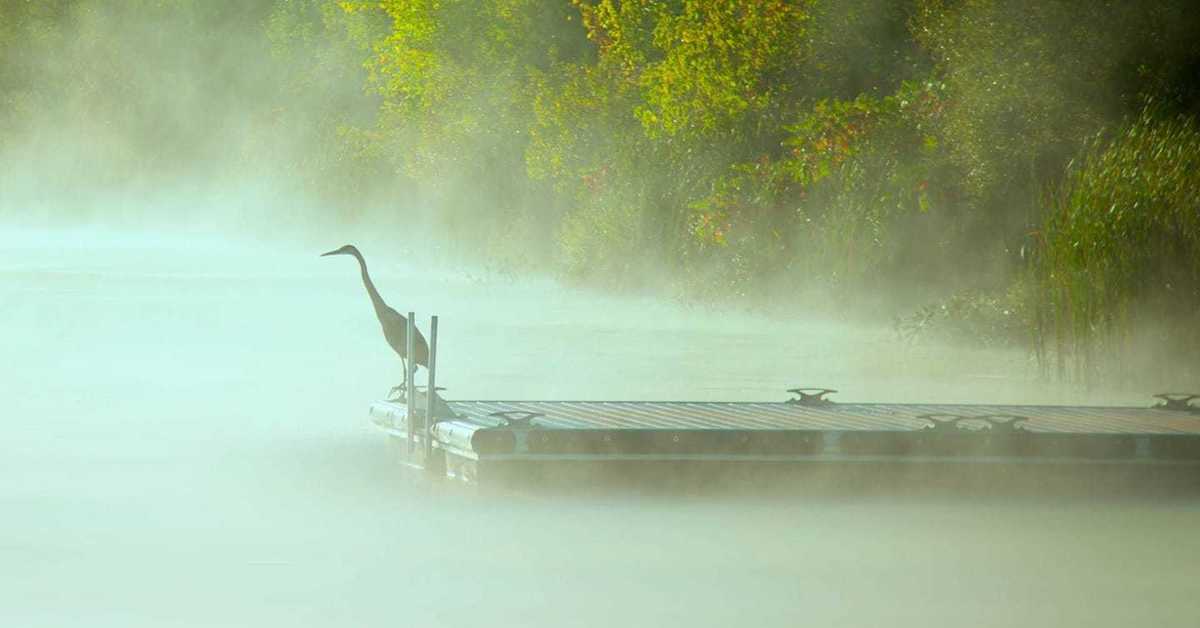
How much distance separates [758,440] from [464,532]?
1.40 meters

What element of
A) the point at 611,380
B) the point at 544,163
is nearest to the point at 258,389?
the point at 611,380

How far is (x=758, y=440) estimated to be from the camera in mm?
8992

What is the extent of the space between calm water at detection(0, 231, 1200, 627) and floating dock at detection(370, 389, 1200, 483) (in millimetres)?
169

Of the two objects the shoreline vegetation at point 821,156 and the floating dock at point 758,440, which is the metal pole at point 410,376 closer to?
the floating dock at point 758,440

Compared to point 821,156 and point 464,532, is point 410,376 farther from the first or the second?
point 821,156

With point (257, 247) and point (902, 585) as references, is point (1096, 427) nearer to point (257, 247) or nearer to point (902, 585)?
point (902, 585)

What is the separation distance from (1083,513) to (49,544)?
12.2ft

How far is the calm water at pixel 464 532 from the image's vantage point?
6832mm

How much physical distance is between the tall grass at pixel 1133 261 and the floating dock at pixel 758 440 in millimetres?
3138

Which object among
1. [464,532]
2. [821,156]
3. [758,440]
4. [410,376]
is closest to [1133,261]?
A: [758,440]

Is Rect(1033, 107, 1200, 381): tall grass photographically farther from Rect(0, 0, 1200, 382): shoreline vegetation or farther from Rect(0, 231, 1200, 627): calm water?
Rect(0, 231, 1200, 627): calm water

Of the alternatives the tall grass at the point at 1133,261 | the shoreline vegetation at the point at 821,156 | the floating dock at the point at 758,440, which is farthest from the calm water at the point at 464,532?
the shoreline vegetation at the point at 821,156

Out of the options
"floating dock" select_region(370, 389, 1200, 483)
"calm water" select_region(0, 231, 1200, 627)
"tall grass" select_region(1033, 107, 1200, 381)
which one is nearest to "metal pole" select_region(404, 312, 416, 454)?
"floating dock" select_region(370, 389, 1200, 483)

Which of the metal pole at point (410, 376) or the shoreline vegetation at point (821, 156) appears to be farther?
the shoreline vegetation at point (821, 156)
